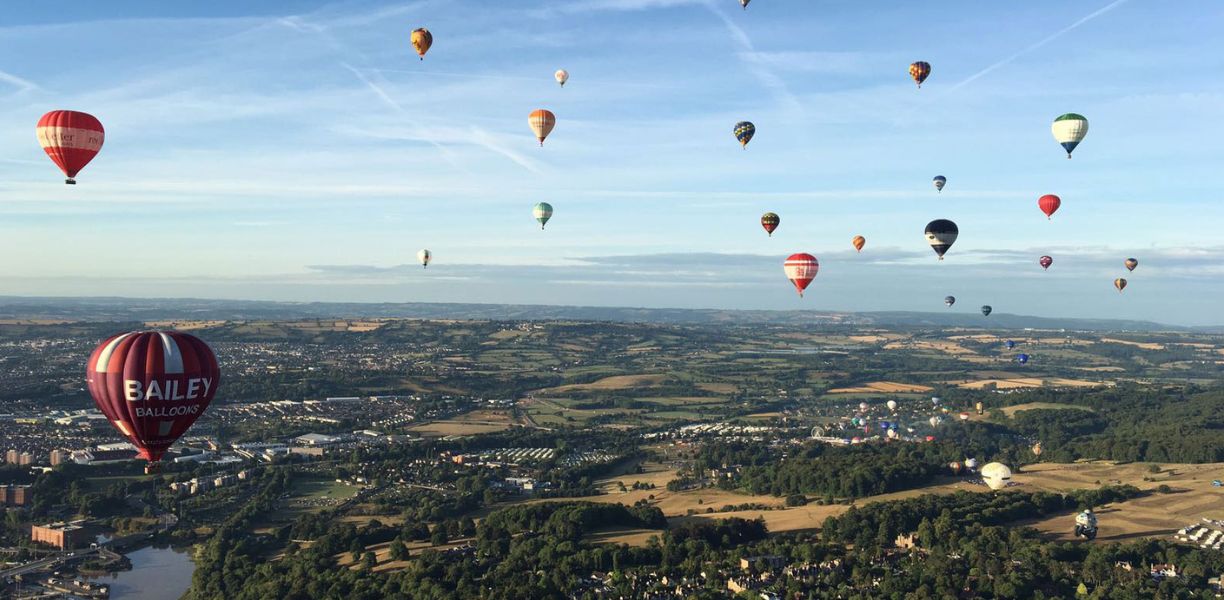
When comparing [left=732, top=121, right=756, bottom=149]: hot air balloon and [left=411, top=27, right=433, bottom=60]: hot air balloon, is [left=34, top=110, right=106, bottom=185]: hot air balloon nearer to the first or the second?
[left=411, top=27, right=433, bottom=60]: hot air balloon

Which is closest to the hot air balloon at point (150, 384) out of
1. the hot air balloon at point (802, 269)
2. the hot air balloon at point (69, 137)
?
the hot air balloon at point (69, 137)

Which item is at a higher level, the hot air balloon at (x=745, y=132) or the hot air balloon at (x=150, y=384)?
the hot air balloon at (x=745, y=132)

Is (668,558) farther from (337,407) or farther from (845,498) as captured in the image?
(337,407)

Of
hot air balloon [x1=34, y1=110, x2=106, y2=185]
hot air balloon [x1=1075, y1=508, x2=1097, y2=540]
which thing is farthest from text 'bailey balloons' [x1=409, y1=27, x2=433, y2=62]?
hot air balloon [x1=1075, y1=508, x2=1097, y2=540]

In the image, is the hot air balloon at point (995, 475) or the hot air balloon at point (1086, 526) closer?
the hot air balloon at point (1086, 526)

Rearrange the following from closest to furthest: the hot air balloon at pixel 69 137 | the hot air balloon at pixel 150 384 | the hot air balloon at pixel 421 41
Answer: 1. the hot air balloon at pixel 150 384
2. the hot air balloon at pixel 69 137
3. the hot air balloon at pixel 421 41

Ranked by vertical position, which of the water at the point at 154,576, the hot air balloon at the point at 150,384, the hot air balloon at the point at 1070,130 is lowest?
the water at the point at 154,576

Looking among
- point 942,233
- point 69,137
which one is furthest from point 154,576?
point 942,233

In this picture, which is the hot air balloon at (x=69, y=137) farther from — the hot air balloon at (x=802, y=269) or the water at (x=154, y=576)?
the hot air balloon at (x=802, y=269)
